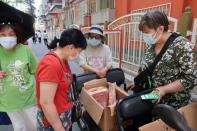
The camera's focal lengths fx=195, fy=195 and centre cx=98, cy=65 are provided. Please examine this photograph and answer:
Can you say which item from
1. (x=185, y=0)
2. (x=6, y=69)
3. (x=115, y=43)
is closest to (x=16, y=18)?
(x=6, y=69)

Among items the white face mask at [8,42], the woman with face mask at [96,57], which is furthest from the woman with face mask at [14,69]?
the woman with face mask at [96,57]

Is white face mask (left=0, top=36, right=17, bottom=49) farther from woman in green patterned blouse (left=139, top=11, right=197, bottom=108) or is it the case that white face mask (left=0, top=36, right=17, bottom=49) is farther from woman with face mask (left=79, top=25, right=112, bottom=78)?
woman in green patterned blouse (left=139, top=11, right=197, bottom=108)

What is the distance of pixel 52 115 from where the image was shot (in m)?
1.28

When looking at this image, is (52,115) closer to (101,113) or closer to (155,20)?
(101,113)

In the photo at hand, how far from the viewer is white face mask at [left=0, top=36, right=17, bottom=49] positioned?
1.75 m

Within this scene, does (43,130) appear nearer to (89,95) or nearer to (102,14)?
(89,95)

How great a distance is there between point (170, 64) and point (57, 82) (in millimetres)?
853

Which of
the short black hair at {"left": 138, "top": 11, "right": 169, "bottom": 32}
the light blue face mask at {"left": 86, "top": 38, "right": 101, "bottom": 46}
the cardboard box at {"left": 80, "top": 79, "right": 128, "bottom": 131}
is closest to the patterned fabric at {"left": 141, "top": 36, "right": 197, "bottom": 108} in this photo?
the short black hair at {"left": 138, "top": 11, "right": 169, "bottom": 32}

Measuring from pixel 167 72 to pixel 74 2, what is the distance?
719 inches

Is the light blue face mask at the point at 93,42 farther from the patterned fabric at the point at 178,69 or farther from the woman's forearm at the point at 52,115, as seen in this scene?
the woman's forearm at the point at 52,115

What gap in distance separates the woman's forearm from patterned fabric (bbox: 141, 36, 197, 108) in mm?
840

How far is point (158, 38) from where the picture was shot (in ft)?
5.13

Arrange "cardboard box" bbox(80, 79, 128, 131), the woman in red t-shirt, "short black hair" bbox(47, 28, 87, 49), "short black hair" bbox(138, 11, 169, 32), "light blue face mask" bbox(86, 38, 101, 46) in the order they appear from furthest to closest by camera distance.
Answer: "light blue face mask" bbox(86, 38, 101, 46) < "cardboard box" bbox(80, 79, 128, 131) < "short black hair" bbox(138, 11, 169, 32) < "short black hair" bbox(47, 28, 87, 49) < the woman in red t-shirt

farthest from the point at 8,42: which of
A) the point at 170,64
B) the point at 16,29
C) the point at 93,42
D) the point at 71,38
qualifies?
the point at 170,64
